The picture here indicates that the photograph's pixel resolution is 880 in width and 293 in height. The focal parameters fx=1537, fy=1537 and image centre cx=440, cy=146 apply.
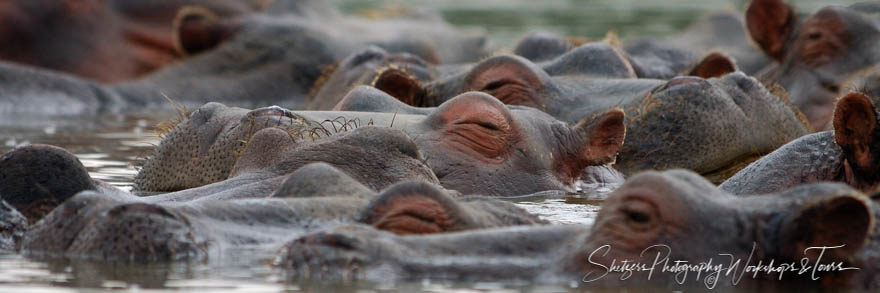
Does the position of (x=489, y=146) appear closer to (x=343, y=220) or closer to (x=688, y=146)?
(x=688, y=146)

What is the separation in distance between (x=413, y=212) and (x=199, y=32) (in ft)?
35.5

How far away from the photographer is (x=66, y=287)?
390 cm

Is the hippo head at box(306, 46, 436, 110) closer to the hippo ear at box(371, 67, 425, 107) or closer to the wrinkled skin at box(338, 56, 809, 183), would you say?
the hippo ear at box(371, 67, 425, 107)

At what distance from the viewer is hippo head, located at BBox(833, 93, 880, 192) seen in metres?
5.19

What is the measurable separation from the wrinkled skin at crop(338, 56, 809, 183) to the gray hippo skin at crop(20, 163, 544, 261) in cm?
328

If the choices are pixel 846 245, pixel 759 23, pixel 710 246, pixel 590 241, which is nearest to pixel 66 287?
pixel 590 241

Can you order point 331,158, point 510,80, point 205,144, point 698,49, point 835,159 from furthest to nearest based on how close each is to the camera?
point 698,49 → point 510,80 → point 205,144 → point 835,159 → point 331,158

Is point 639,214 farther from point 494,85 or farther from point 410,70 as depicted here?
point 410,70

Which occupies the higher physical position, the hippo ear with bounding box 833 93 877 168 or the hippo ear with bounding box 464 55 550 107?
the hippo ear with bounding box 464 55 550 107

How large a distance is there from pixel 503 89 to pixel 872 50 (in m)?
3.26

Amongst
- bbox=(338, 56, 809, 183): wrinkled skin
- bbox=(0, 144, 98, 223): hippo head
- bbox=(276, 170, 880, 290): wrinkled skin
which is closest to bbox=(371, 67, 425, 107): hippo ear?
bbox=(338, 56, 809, 183): wrinkled skin

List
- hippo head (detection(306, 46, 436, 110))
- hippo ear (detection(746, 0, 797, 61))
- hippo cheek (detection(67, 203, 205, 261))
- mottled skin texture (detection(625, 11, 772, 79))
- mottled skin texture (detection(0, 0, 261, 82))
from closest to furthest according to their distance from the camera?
1. hippo cheek (detection(67, 203, 205, 261))
2. hippo head (detection(306, 46, 436, 110))
3. mottled skin texture (detection(625, 11, 772, 79))
4. hippo ear (detection(746, 0, 797, 61))
5. mottled skin texture (detection(0, 0, 261, 82))

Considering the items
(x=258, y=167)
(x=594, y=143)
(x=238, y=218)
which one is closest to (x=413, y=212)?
(x=238, y=218)

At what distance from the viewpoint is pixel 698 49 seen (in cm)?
1338
